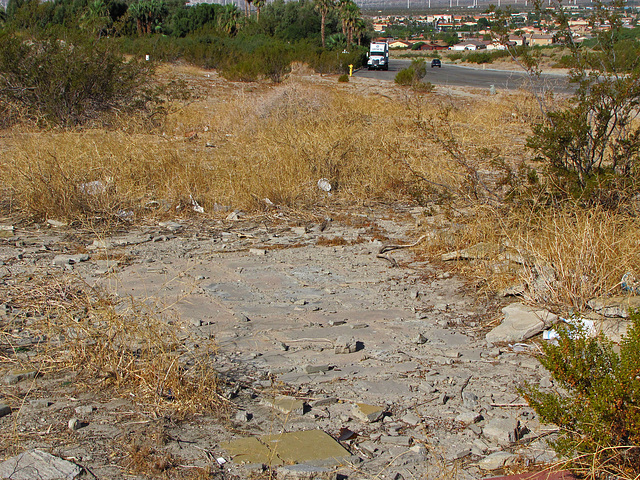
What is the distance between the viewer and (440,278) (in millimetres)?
5211

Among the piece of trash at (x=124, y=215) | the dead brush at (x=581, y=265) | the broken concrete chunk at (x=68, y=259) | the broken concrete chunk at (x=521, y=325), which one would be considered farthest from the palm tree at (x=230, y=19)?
the broken concrete chunk at (x=521, y=325)

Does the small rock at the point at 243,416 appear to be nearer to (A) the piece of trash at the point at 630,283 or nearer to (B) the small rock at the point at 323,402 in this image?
(B) the small rock at the point at 323,402

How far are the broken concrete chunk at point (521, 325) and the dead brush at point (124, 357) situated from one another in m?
1.85

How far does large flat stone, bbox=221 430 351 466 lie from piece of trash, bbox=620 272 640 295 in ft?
7.99

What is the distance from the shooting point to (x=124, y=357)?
327cm

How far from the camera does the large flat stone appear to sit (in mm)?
2641

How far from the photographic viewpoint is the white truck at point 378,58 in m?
47.2

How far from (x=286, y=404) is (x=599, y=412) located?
1444 millimetres

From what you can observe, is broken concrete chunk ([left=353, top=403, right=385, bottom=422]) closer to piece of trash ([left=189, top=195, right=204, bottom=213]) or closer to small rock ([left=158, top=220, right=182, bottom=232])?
small rock ([left=158, top=220, right=182, bottom=232])

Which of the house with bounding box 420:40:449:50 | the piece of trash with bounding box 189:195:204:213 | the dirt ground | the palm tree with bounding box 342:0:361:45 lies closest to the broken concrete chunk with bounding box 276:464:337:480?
the dirt ground

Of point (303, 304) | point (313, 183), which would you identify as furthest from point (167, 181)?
point (303, 304)

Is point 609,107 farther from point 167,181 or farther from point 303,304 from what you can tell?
point 167,181

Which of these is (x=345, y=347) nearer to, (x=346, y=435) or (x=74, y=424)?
(x=346, y=435)

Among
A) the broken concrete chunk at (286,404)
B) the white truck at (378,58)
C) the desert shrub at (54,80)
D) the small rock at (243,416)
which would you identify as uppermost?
the white truck at (378,58)
